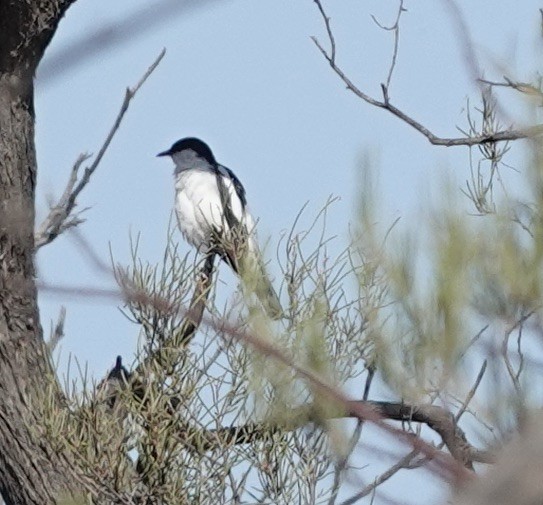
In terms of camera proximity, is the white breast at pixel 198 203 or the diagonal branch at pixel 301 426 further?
the white breast at pixel 198 203

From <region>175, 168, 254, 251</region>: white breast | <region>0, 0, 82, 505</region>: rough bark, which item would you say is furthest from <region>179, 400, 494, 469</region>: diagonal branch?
<region>175, 168, 254, 251</region>: white breast

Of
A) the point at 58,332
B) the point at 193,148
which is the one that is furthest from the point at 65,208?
the point at 193,148

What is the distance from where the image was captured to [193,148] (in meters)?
7.39

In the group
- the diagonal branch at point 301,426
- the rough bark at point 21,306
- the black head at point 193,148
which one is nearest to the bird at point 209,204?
the black head at point 193,148

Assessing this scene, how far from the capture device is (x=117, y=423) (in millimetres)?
3582

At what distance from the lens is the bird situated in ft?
14.0

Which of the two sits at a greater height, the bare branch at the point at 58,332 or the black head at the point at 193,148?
the black head at the point at 193,148

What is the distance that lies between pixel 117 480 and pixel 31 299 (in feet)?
1.71

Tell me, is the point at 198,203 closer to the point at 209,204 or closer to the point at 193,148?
the point at 209,204

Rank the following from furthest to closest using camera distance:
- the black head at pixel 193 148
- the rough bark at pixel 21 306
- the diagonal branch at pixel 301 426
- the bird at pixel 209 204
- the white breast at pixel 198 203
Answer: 1. the black head at pixel 193 148
2. the white breast at pixel 198 203
3. the bird at pixel 209 204
4. the rough bark at pixel 21 306
5. the diagonal branch at pixel 301 426

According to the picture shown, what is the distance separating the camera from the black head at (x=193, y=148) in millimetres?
7332

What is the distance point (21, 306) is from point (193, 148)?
3986 mm

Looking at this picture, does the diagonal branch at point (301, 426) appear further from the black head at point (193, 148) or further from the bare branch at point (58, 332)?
the black head at point (193, 148)

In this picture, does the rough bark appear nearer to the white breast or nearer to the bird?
the bird
